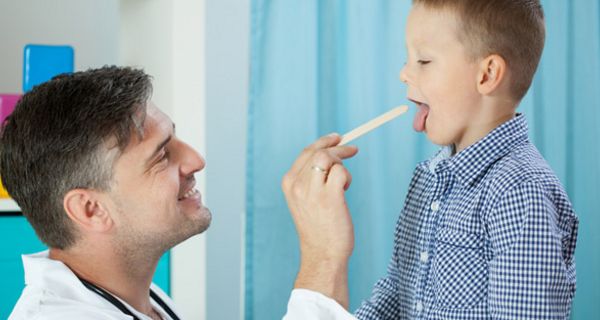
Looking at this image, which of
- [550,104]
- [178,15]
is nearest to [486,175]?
[178,15]

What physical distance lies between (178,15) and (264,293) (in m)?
0.81

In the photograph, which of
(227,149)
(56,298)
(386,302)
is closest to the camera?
(56,298)

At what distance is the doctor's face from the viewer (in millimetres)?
1161

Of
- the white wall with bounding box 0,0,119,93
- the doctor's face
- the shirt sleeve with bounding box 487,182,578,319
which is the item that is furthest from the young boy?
the white wall with bounding box 0,0,119,93

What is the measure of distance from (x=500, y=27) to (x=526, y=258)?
0.38 metres

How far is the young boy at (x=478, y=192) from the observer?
1.15m

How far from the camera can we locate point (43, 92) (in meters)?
1.10

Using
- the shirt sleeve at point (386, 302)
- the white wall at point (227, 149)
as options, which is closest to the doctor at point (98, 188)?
the shirt sleeve at point (386, 302)

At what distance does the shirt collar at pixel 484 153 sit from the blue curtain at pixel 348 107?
0.96m

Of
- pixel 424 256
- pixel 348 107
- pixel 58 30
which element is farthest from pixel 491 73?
pixel 58 30

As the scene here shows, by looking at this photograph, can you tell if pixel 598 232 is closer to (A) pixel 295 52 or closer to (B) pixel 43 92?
(A) pixel 295 52

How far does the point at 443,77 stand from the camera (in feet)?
4.25

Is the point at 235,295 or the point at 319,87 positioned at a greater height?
the point at 319,87

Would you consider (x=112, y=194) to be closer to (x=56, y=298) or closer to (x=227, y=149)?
(x=56, y=298)
